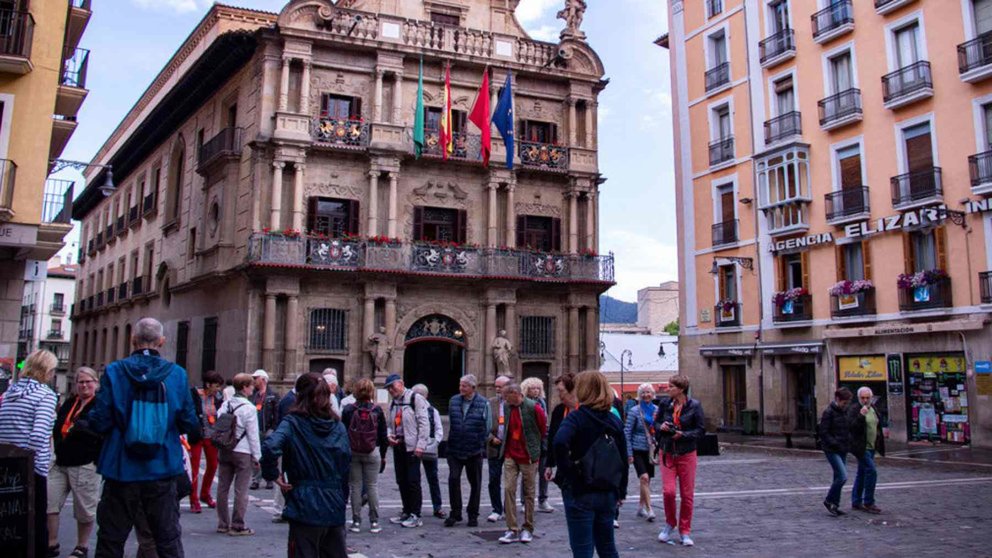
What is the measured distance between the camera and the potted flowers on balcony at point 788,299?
27.1 metres

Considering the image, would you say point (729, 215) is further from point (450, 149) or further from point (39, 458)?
point (39, 458)

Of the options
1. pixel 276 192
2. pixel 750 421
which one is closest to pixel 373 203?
pixel 276 192

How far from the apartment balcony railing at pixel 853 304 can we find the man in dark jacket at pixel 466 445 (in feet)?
60.8

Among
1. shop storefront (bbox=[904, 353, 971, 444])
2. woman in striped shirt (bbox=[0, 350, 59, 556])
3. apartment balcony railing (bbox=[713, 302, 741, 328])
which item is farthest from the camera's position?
apartment balcony railing (bbox=[713, 302, 741, 328])

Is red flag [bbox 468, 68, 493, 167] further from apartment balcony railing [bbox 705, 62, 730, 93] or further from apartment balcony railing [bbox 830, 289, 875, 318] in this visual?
apartment balcony railing [bbox 830, 289, 875, 318]

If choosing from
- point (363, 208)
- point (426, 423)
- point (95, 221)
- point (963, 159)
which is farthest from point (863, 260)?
point (95, 221)

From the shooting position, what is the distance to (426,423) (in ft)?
34.3

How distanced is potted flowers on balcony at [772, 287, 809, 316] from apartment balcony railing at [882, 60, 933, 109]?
21.5 ft

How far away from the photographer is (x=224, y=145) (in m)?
29.5

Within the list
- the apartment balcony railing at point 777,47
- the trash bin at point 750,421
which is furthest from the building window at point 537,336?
the apartment balcony railing at point 777,47

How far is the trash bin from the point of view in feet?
90.0

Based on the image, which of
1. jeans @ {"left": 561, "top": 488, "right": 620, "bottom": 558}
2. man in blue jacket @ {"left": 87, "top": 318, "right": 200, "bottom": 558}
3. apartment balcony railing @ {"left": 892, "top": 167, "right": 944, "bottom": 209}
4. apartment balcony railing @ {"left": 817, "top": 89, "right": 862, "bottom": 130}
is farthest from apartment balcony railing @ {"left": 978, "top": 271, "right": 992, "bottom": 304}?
man in blue jacket @ {"left": 87, "top": 318, "right": 200, "bottom": 558}

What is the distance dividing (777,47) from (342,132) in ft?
52.6

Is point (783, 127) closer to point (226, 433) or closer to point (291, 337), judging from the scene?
point (291, 337)
